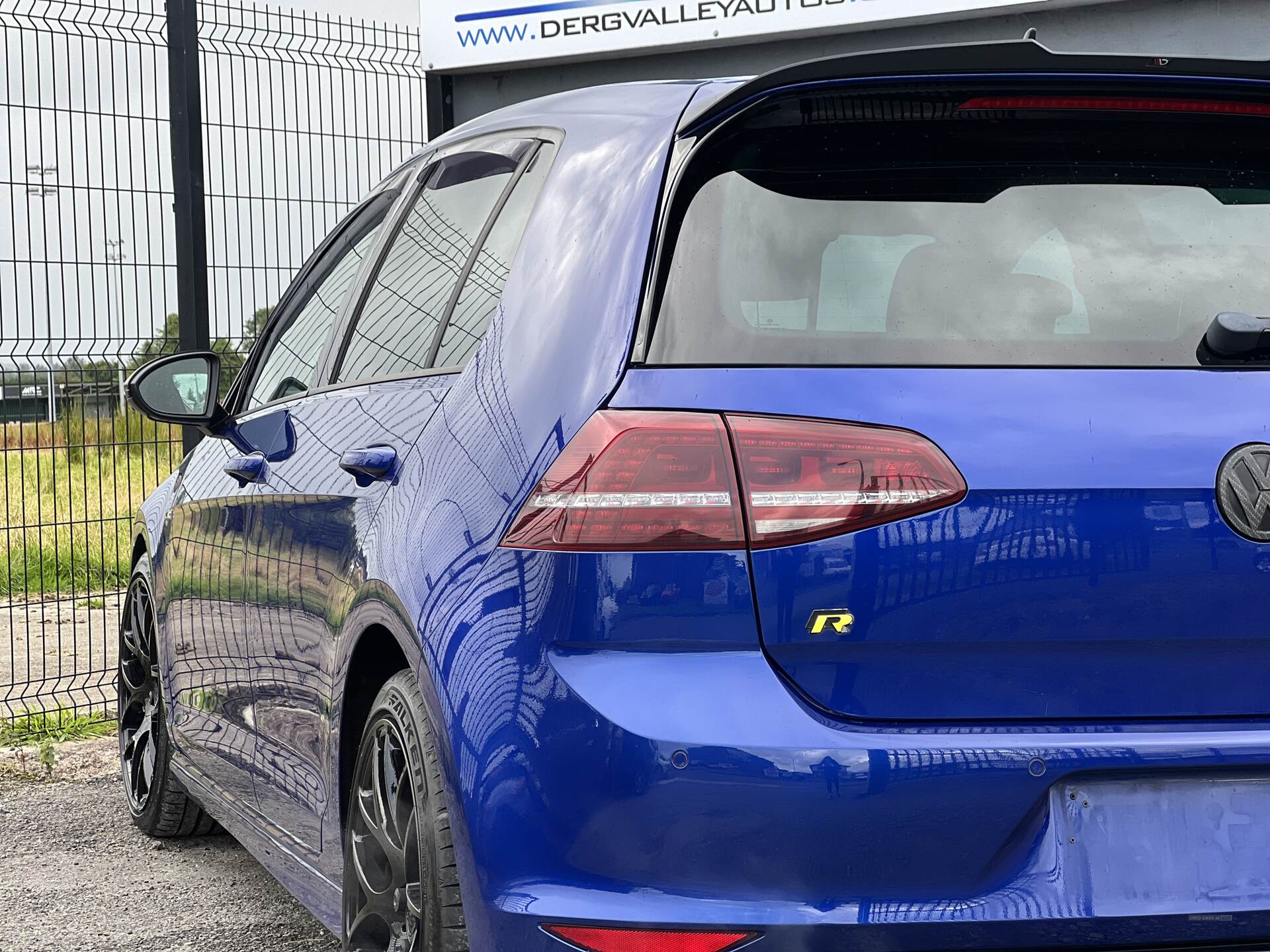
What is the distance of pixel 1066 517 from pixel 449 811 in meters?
0.95

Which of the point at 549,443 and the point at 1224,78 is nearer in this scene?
the point at 549,443

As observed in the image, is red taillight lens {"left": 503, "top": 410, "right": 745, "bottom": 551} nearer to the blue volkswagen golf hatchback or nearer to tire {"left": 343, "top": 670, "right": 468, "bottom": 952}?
the blue volkswagen golf hatchback

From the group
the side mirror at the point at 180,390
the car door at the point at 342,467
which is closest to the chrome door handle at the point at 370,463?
the car door at the point at 342,467

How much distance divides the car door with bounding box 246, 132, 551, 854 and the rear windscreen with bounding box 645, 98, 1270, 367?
0.65 m

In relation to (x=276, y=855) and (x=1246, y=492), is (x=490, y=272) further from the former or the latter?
(x=276, y=855)

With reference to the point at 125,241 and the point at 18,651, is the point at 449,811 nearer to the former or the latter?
A: the point at 125,241

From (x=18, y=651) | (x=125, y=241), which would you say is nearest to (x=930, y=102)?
(x=125, y=241)

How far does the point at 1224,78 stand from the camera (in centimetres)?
230

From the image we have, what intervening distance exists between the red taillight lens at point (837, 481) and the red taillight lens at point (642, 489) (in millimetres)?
35

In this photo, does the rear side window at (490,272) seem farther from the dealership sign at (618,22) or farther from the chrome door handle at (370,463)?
the dealership sign at (618,22)

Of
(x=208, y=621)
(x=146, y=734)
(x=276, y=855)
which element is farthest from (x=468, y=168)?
(x=146, y=734)

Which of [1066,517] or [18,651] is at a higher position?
[1066,517]

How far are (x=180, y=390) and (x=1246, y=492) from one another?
9.20 ft

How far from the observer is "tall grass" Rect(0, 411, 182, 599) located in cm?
711
